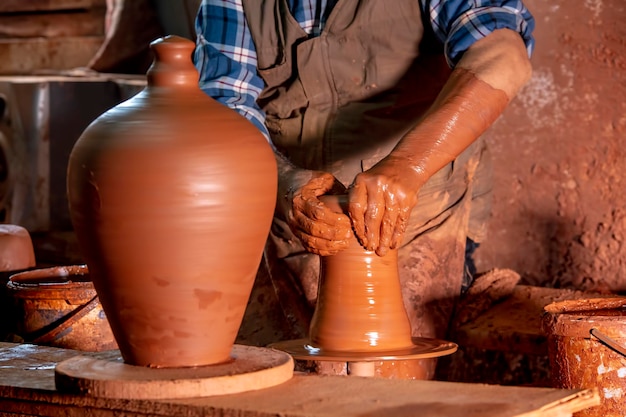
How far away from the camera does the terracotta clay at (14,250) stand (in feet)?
13.3

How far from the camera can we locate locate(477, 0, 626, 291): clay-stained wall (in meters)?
4.21

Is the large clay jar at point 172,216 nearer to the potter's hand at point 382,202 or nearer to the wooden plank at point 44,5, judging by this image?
the potter's hand at point 382,202

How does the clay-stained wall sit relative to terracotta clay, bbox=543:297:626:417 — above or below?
above

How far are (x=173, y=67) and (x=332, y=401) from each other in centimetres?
80

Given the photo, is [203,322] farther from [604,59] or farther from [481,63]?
[604,59]

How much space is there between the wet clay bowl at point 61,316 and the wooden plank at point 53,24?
322cm

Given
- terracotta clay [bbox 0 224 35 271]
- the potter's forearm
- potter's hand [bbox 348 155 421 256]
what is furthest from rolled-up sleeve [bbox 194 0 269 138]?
terracotta clay [bbox 0 224 35 271]

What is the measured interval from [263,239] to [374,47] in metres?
1.43

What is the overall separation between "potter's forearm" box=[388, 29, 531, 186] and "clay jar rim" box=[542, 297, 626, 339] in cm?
58

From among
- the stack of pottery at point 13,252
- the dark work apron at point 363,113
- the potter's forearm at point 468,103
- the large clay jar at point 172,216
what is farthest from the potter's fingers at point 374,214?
the stack of pottery at point 13,252

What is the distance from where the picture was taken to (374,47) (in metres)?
3.52

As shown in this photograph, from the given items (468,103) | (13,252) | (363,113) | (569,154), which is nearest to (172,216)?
(468,103)

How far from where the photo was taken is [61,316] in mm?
3408

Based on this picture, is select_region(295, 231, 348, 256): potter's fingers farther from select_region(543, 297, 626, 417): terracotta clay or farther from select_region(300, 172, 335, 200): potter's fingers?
select_region(543, 297, 626, 417): terracotta clay
